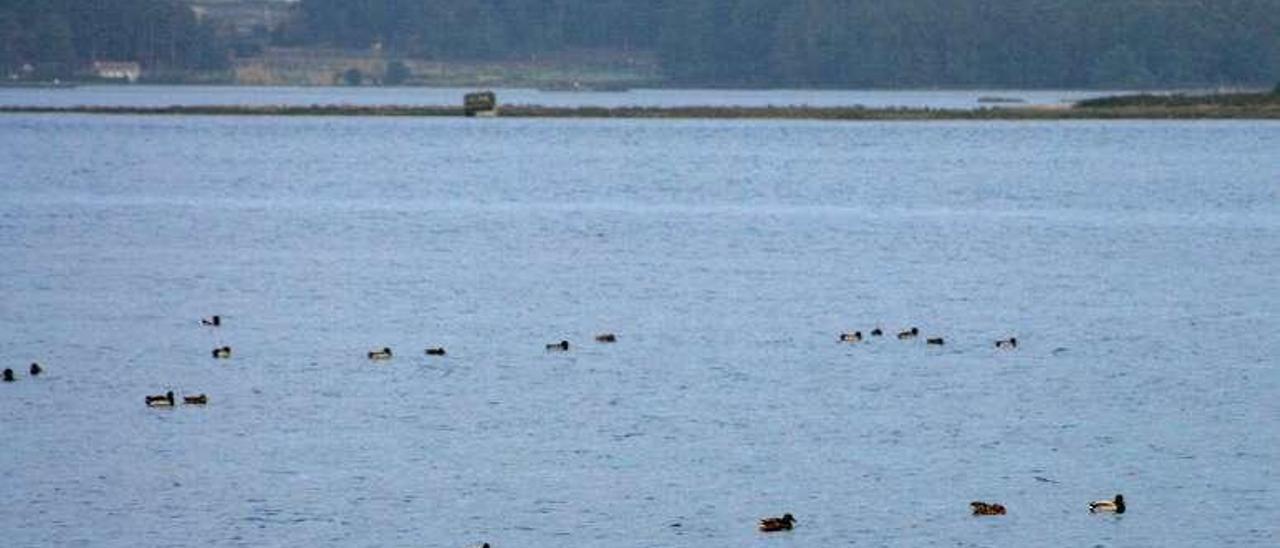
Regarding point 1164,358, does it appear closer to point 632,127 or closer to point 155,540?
point 155,540

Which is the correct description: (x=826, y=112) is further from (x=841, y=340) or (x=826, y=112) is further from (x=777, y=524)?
(x=777, y=524)

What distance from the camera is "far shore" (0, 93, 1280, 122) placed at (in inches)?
6486

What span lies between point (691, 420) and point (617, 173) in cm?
7828

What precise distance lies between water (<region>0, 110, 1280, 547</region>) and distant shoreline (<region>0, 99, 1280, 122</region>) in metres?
75.9

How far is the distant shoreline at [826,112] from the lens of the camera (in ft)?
540

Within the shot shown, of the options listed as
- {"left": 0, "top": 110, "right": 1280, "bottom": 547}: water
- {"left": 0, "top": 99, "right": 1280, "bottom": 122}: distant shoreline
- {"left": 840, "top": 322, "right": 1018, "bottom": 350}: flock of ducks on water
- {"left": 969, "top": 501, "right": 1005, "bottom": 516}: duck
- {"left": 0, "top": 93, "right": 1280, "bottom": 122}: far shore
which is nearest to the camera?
{"left": 969, "top": 501, "right": 1005, "bottom": 516}: duck

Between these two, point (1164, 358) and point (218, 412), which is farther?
point (1164, 358)

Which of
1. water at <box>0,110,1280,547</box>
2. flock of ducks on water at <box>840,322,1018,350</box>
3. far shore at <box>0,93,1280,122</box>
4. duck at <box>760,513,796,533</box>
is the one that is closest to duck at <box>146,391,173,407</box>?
water at <box>0,110,1280,547</box>

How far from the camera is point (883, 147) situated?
144m

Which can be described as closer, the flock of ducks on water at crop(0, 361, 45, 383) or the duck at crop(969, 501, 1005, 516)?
the duck at crop(969, 501, 1005, 516)

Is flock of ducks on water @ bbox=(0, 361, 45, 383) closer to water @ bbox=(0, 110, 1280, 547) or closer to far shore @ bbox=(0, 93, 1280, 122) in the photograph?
water @ bbox=(0, 110, 1280, 547)

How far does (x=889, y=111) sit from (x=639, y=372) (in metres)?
141

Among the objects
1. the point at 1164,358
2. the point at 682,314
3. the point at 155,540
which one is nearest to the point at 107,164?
the point at 682,314

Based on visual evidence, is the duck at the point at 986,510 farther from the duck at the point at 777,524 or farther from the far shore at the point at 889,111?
the far shore at the point at 889,111
